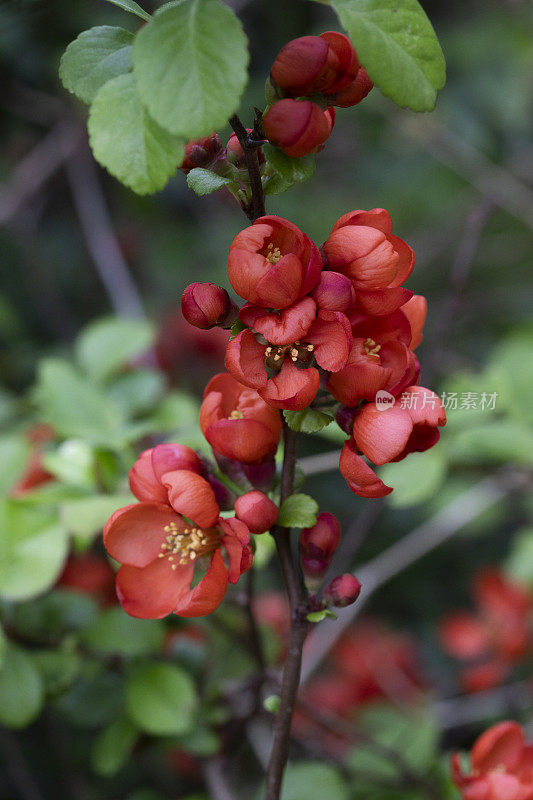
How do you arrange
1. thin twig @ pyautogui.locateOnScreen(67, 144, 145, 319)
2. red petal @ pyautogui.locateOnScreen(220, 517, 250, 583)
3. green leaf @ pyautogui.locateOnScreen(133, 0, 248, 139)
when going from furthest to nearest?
thin twig @ pyautogui.locateOnScreen(67, 144, 145, 319), red petal @ pyautogui.locateOnScreen(220, 517, 250, 583), green leaf @ pyautogui.locateOnScreen(133, 0, 248, 139)

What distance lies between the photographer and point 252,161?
53cm

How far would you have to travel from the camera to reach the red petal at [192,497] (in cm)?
57

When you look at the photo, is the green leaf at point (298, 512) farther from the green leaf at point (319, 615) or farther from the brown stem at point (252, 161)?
the brown stem at point (252, 161)

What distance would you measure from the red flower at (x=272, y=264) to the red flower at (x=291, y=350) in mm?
15

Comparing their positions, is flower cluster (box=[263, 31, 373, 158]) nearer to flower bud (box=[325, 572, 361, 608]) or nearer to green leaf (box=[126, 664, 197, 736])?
flower bud (box=[325, 572, 361, 608])

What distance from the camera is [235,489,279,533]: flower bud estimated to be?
1.84 ft

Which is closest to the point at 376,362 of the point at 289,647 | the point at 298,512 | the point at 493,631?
the point at 298,512

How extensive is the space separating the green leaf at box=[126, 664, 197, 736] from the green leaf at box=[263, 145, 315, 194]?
0.70 m

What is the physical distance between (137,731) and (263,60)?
1973 mm

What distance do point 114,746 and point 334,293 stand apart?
0.79 metres

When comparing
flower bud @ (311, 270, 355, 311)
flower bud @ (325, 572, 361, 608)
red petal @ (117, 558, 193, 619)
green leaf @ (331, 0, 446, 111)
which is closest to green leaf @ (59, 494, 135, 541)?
red petal @ (117, 558, 193, 619)

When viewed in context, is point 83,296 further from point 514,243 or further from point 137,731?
point 137,731

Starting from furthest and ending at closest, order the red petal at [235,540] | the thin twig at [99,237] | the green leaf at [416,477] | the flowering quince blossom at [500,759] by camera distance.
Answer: the thin twig at [99,237]
the green leaf at [416,477]
the flowering quince blossom at [500,759]
the red petal at [235,540]

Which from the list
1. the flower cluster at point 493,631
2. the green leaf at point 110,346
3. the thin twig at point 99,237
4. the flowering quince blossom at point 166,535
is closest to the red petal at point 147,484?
the flowering quince blossom at point 166,535
